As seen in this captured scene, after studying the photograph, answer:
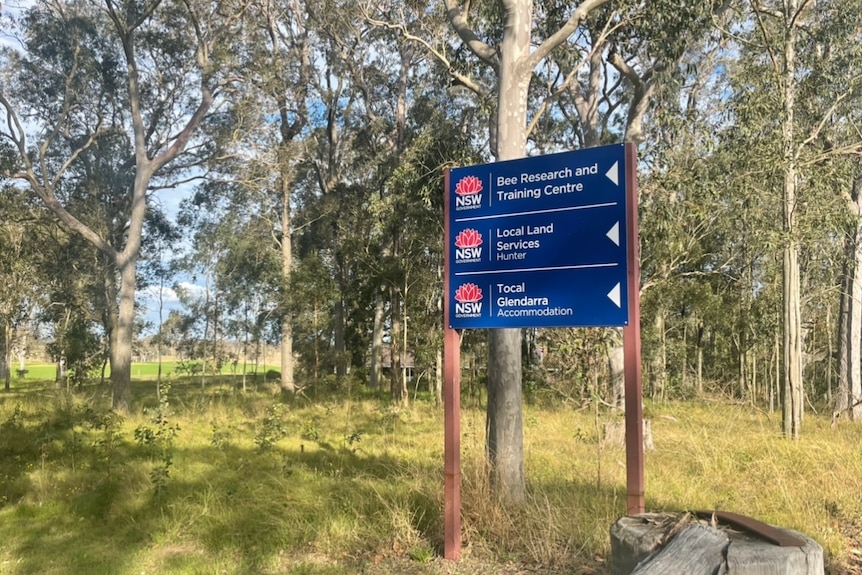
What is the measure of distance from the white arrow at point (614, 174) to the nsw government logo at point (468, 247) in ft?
3.23

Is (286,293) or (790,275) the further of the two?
(286,293)

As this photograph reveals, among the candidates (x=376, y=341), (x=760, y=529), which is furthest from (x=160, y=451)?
(x=376, y=341)

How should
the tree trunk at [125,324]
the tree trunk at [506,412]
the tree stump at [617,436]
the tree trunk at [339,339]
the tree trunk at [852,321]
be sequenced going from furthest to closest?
the tree trunk at [339,339] < the tree trunk at [125,324] < the tree trunk at [852,321] < the tree stump at [617,436] < the tree trunk at [506,412]

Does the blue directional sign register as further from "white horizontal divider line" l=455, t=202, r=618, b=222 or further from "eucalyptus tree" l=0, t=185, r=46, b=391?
"eucalyptus tree" l=0, t=185, r=46, b=391

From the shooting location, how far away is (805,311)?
2028cm

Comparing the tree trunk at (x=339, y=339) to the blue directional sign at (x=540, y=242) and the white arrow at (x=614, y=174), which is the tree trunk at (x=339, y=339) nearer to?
the blue directional sign at (x=540, y=242)

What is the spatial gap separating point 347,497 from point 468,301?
7.93 feet

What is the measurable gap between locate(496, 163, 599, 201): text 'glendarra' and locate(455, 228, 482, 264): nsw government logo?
0.31m

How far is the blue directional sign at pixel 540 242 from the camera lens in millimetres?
3908

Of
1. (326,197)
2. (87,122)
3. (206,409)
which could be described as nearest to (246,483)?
(206,409)

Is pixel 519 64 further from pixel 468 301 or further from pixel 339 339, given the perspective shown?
pixel 339 339

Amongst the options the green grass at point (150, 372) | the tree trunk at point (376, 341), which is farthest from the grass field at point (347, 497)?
the green grass at point (150, 372)

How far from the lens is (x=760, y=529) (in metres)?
1.95

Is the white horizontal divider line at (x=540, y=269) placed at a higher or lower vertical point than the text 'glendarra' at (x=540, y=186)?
lower
